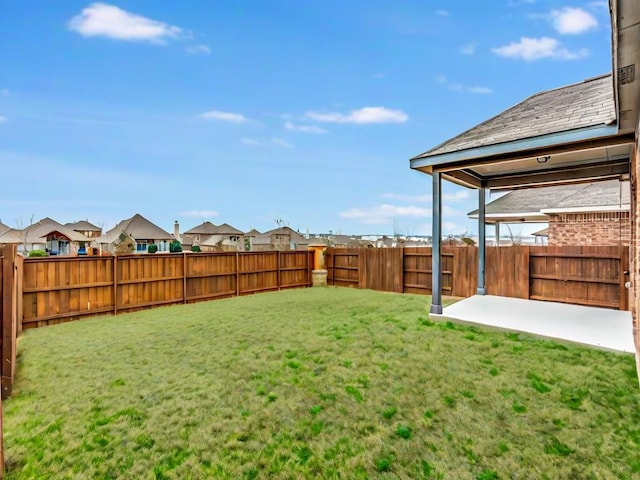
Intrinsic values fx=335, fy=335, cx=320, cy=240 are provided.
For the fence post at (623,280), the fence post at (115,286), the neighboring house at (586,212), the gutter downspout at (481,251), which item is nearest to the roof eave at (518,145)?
the gutter downspout at (481,251)

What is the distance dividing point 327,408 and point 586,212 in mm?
11464

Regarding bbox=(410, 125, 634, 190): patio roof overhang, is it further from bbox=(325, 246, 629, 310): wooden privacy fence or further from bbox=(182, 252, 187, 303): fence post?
bbox=(182, 252, 187, 303): fence post

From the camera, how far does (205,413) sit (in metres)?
3.06

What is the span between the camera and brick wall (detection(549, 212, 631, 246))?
1014 cm

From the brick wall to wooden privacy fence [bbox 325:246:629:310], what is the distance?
12.0 feet

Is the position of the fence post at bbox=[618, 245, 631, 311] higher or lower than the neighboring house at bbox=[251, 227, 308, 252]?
lower

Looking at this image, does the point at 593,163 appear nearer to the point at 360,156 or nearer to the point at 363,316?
the point at 363,316

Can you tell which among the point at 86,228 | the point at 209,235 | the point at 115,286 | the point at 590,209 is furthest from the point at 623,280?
the point at 86,228

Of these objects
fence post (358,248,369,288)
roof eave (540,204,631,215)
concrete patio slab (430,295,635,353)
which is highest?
roof eave (540,204,631,215)

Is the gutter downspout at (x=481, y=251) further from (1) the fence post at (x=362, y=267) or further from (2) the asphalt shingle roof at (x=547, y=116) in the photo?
(1) the fence post at (x=362, y=267)

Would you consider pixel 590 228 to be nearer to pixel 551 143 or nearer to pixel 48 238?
pixel 551 143

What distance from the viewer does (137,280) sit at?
8586 mm

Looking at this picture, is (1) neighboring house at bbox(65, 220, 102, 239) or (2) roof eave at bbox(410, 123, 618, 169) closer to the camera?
(2) roof eave at bbox(410, 123, 618, 169)

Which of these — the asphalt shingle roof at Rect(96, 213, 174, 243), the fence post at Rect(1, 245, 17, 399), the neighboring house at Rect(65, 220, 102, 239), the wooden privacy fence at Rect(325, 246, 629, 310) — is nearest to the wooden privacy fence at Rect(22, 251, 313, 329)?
the wooden privacy fence at Rect(325, 246, 629, 310)
